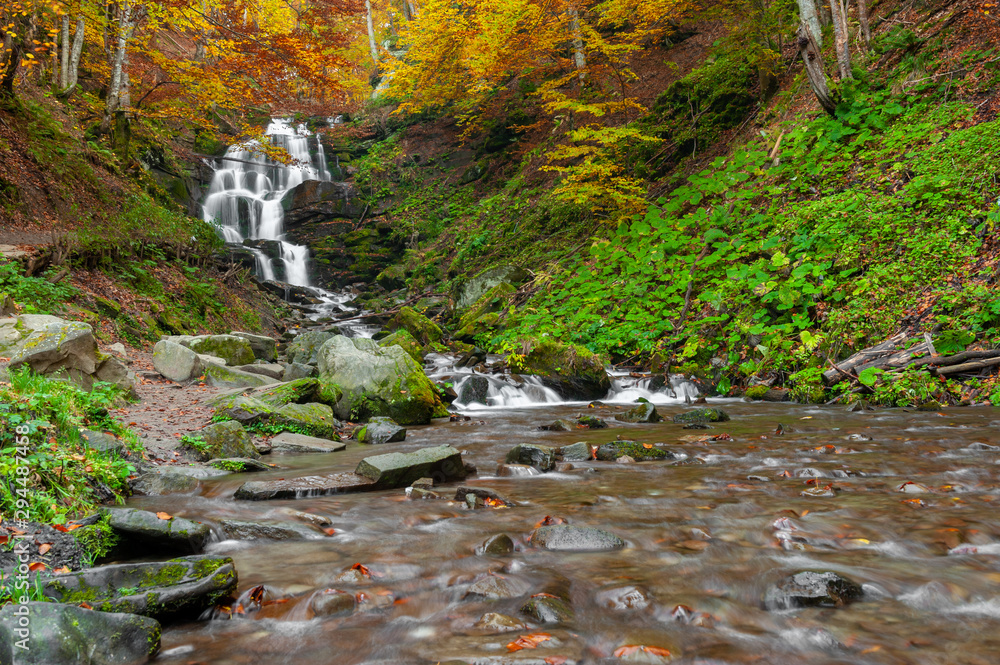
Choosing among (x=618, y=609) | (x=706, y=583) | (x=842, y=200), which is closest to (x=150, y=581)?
(x=618, y=609)

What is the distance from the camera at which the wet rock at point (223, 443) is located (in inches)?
209

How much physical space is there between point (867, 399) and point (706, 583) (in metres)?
5.76

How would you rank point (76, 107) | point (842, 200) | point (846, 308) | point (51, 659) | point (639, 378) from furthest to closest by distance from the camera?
point (76, 107) → point (639, 378) → point (842, 200) → point (846, 308) → point (51, 659)

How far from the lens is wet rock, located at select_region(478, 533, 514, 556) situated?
3.02m

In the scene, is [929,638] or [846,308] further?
[846,308]

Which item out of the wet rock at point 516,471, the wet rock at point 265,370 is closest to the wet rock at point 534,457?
the wet rock at point 516,471

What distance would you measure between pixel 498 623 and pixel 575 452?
3.31 metres

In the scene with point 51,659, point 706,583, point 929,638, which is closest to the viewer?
point 51,659

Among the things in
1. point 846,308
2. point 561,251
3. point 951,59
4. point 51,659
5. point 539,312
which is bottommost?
point 51,659

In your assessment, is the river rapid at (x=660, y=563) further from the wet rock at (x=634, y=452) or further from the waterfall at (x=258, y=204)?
the waterfall at (x=258, y=204)

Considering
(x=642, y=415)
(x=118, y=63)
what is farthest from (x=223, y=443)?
(x=118, y=63)

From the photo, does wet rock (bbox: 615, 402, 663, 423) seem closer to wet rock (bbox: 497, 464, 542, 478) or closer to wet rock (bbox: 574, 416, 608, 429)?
wet rock (bbox: 574, 416, 608, 429)

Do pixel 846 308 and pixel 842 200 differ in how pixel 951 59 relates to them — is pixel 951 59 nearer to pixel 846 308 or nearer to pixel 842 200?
pixel 842 200

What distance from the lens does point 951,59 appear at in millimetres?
9562
